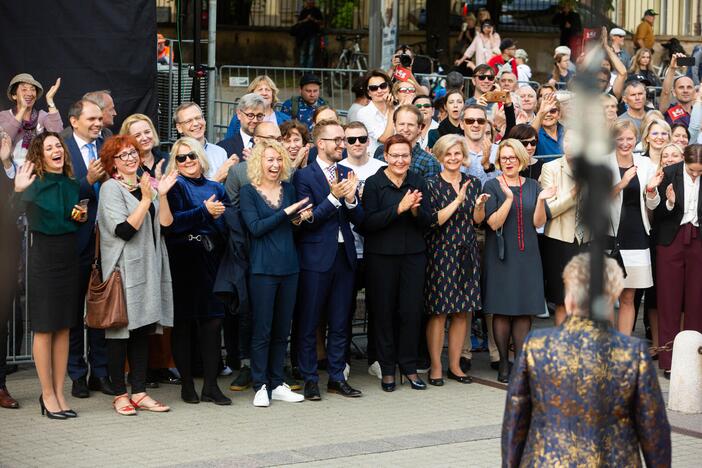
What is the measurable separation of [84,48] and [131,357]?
3738 millimetres

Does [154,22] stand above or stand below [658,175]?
above

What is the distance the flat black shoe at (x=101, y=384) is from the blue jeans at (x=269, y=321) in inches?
43.3

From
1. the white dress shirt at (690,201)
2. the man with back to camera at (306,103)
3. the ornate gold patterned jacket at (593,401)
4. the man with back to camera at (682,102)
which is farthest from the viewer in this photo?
the man with back to camera at (682,102)

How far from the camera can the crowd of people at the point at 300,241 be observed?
858 cm

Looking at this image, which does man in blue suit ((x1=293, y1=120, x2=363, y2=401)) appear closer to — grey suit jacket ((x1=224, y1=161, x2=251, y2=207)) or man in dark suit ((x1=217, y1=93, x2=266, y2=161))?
grey suit jacket ((x1=224, y1=161, x2=251, y2=207))

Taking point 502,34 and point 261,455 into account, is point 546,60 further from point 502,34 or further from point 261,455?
point 261,455

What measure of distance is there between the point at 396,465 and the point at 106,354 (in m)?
2.76

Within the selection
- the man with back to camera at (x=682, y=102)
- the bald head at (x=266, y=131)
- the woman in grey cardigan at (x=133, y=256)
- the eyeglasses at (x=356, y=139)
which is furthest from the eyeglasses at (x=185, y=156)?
the man with back to camera at (x=682, y=102)

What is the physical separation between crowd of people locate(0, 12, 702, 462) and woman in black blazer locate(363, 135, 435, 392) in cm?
2

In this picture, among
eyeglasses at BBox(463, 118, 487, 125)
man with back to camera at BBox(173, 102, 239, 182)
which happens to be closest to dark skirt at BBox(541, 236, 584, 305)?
eyeglasses at BBox(463, 118, 487, 125)

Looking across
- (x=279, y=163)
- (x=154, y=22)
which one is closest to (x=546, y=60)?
(x=154, y=22)

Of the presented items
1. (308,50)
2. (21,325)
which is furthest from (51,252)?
(308,50)

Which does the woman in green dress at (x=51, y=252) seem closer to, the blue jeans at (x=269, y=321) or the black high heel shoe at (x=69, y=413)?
the black high heel shoe at (x=69, y=413)

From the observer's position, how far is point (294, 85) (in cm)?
1842
